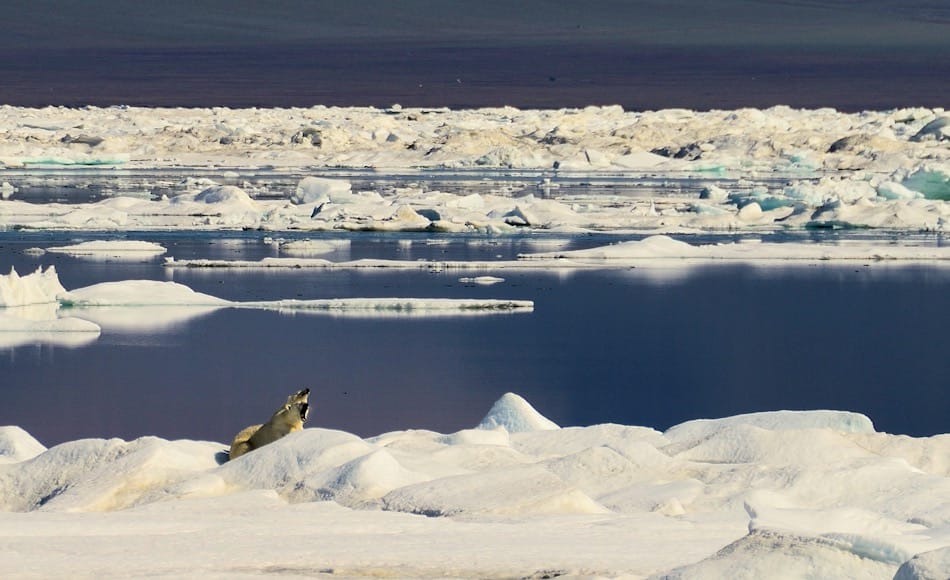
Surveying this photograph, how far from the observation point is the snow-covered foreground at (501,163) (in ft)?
71.1

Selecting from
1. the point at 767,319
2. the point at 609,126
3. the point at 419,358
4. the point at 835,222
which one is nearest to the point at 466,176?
the point at 835,222

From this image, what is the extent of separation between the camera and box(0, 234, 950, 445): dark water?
8.46 metres

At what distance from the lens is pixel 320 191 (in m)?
25.0

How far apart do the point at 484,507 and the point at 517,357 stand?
6534 millimetres

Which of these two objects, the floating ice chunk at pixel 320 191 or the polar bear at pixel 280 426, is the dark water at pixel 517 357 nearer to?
the polar bear at pixel 280 426

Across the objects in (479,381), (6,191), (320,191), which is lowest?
(479,381)

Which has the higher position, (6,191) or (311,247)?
(6,191)

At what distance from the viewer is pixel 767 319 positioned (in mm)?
12945

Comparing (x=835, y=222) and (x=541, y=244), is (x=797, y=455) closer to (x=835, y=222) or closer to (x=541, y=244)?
(x=541, y=244)

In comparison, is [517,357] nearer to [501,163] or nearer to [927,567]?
[927,567]

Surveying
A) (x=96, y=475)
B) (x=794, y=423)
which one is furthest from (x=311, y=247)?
(x=96, y=475)

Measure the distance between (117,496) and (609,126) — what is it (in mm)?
58563

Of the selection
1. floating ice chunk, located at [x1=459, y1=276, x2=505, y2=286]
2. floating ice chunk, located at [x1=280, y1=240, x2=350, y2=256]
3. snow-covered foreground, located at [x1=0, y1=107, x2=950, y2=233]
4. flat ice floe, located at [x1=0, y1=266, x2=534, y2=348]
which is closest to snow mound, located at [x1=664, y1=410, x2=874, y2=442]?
flat ice floe, located at [x1=0, y1=266, x2=534, y2=348]

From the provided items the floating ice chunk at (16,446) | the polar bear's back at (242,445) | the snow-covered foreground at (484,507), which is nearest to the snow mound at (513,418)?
the snow-covered foreground at (484,507)
